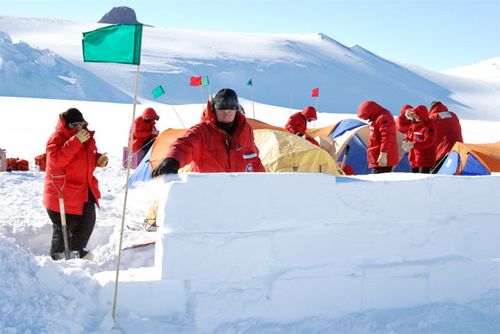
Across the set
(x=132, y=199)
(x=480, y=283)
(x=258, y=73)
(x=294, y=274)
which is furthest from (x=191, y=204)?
(x=258, y=73)

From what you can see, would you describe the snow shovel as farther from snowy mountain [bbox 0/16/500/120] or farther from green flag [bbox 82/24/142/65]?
snowy mountain [bbox 0/16/500/120]

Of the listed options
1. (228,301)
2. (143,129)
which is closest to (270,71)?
(143,129)

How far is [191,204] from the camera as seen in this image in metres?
2.80

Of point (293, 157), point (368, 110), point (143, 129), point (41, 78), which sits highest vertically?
point (41, 78)

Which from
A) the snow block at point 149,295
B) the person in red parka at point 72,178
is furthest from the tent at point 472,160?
the snow block at point 149,295

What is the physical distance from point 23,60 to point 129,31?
3387 cm

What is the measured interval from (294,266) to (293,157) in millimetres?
3751

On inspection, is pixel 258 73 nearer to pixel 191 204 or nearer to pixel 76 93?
pixel 76 93

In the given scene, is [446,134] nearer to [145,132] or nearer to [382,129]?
[382,129]

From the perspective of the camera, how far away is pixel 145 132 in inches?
372

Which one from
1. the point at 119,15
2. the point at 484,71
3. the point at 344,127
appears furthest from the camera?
the point at 484,71

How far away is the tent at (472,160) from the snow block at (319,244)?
3.83 metres

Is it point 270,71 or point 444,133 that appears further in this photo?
point 270,71

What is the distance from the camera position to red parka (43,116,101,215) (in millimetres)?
4289
